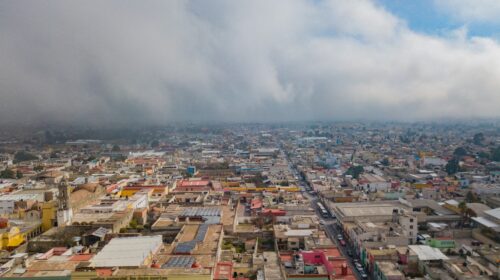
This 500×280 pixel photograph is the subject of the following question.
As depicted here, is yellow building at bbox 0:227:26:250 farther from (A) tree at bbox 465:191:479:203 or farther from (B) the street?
(A) tree at bbox 465:191:479:203

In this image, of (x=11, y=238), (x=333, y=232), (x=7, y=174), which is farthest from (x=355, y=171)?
(x=7, y=174)

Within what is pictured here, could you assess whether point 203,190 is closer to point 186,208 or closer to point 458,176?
point 186,208

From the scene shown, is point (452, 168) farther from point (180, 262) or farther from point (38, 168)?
point (38, 168)

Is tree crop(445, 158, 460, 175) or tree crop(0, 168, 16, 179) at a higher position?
tree crop(445, 158, 460, 175)

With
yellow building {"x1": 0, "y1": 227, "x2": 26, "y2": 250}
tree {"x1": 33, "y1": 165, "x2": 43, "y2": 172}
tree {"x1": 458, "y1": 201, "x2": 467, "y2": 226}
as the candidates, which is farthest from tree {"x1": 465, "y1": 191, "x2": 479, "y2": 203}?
tree {"x1": 33, "y1": 165, "x2": 43, "y2": 172}

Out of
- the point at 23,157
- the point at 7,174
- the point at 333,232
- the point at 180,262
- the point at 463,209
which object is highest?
Result: the point at 180,262

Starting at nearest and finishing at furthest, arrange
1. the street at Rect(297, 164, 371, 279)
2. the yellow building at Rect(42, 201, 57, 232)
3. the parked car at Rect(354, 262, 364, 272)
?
the parked car at Rect(354, 262, 364, 272) → the street at Rect(297, 164, 371, 279) → the yellow building at Rect(42, 201, 57, 232)

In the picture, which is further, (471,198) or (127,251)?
(471,198)

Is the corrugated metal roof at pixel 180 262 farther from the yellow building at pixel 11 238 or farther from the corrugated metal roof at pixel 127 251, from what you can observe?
the yellow building at pixel 11 238

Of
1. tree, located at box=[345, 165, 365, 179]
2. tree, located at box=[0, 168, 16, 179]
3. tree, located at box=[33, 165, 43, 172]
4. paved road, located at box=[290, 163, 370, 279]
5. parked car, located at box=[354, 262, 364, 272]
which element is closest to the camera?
parked car, located at box=[354, 262, 364, 272]

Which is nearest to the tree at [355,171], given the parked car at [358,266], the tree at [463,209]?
the tree at [463,209]
